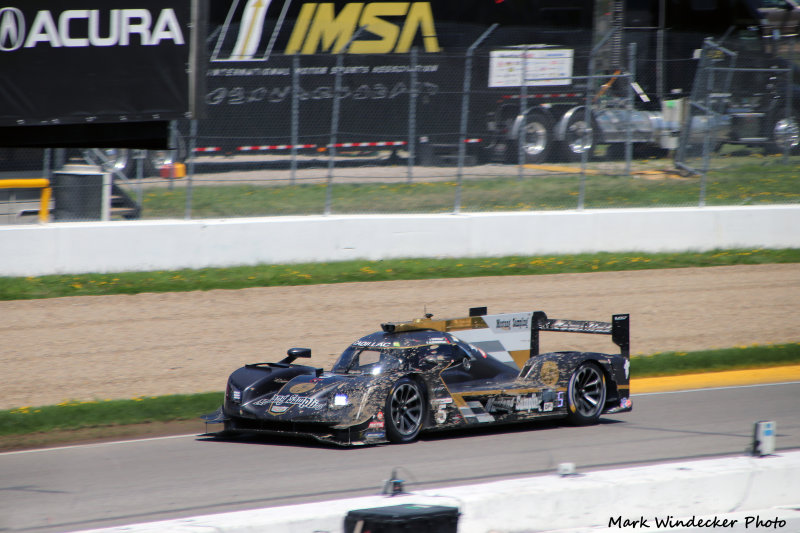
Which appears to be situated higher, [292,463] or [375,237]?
[375,237]

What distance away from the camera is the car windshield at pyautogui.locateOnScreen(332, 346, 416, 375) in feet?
28.2

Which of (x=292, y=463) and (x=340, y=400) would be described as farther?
(x=340, y=400)

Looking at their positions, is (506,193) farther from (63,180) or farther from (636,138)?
(63,180)

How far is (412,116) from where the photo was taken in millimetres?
16734

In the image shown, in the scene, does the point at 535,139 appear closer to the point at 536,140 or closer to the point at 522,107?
the point at 536,140

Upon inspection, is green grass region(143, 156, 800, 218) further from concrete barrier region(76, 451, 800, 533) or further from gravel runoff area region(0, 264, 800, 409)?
concrete barrier region(76, 451, 800, 533)

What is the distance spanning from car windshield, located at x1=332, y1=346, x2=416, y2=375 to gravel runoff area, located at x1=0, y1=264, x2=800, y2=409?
2.23m

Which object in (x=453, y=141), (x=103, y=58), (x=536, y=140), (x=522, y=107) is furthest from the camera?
(x=536, y=140)

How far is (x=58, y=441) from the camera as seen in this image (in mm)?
8945

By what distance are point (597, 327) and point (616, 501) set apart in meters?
4.64

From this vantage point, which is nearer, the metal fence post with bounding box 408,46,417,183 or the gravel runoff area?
the gravel runoff area

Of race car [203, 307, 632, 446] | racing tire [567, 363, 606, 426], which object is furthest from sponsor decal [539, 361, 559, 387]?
racing tire [567, 363, 606, 426]

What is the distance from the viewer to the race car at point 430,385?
26.9ft

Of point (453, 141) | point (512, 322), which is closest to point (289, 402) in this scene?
point (512, 322)
